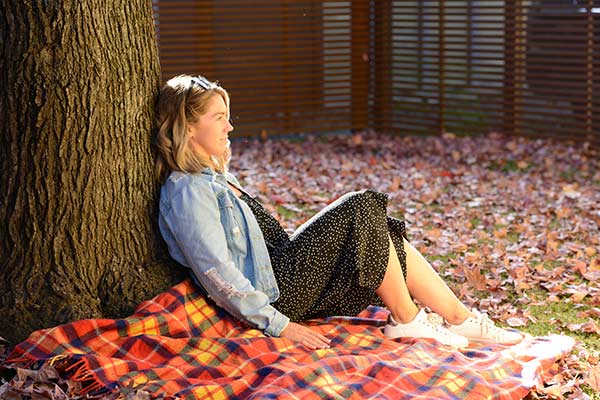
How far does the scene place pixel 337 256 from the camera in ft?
14.8

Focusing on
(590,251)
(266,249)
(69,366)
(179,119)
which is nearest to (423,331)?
(266,249)

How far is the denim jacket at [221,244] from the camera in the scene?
432 centimetres

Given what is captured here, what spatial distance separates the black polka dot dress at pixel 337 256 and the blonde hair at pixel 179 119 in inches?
21.2

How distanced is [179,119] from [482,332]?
1.62 meters

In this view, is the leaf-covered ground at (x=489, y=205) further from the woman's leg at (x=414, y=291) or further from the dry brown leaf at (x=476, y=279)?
the woman's leg at (x=414, y=291)

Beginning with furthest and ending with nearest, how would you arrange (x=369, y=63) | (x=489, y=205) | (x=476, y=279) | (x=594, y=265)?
(x=369, y=63) < (x=489, y=205) < (x=594, y=265) < (x=476, y=279)

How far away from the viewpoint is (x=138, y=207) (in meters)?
4.50

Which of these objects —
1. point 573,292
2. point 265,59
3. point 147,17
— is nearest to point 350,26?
point 265,59

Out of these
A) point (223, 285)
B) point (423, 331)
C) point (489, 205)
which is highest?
point (223, 285)

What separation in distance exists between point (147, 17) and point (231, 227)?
0.98m

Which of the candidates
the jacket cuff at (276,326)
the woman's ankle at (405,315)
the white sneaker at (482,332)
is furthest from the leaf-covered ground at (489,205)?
the jacket cuff at (276,326)

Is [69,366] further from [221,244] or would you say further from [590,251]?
[590,251]

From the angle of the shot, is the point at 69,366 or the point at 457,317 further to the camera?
the point at 457,317

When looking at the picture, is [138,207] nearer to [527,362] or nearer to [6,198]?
[6,198]
